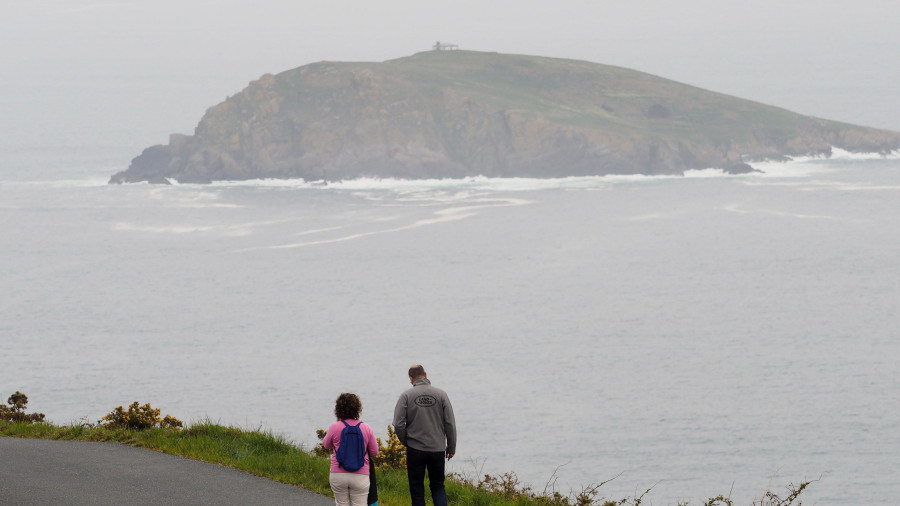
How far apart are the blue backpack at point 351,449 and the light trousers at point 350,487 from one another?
11cm

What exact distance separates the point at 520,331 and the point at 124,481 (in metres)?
69.1

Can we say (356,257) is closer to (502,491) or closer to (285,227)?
(285,227)

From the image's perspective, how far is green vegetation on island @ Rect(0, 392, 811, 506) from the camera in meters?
15.9

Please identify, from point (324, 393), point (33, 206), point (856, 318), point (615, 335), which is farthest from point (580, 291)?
point (33, 206)

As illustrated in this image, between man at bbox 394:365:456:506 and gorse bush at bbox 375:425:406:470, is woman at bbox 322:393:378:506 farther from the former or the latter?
gorse bush at bbox 375:425:406:470

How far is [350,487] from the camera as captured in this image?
41.8 ft

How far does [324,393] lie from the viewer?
65000 mm

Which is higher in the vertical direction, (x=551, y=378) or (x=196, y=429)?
(x=196, y=429)

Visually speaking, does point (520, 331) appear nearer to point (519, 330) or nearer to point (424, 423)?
point (519, 330)

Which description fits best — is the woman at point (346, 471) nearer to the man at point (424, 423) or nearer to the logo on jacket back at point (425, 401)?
the man at point (424, 423)

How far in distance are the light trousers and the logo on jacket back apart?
3.73ft

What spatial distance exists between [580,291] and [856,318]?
24.8 m

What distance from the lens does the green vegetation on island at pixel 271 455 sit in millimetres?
15922

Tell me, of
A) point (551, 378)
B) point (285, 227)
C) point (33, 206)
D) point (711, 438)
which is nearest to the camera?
point (711, 438)
